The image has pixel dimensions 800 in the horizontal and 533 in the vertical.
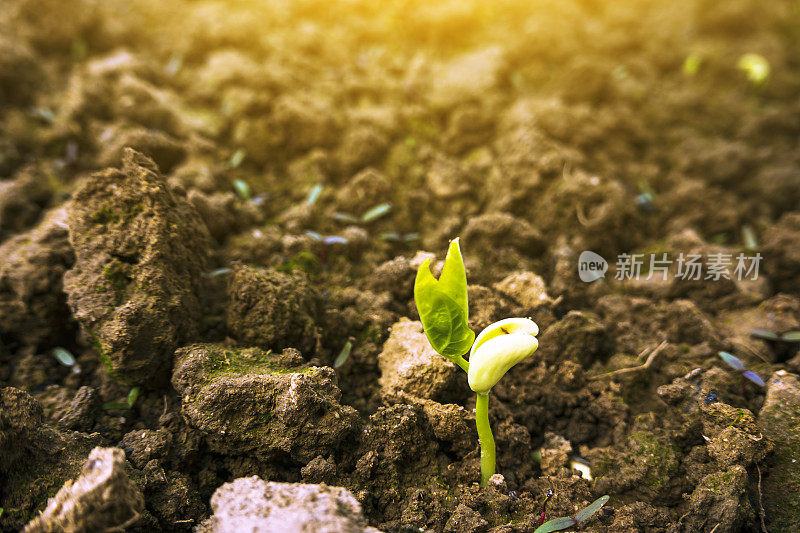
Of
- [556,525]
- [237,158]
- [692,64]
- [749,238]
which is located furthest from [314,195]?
[692,64]

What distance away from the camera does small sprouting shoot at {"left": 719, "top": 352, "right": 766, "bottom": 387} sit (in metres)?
1.70

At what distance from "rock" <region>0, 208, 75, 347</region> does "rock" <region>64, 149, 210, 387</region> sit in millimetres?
227

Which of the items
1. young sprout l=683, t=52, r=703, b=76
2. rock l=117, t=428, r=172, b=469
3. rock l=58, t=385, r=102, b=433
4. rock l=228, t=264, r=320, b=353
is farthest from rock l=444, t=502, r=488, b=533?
young sprout l=683, t=52, r=703, b=76

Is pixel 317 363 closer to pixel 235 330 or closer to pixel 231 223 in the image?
pixel 235 330

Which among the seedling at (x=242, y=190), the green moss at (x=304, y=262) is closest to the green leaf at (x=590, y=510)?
the green moss at (x=304, y=262)

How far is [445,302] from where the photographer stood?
1351 millimetres

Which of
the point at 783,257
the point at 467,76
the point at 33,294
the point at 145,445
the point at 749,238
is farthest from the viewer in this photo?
the point at 467,76

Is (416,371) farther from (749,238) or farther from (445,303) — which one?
(749,238)

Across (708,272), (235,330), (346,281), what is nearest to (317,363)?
(235,330)

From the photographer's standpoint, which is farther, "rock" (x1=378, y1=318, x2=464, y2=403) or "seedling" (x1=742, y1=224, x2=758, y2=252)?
"seedling" (x1=742, y1=224, x2=758, y2=252)

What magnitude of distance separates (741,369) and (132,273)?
213 cm

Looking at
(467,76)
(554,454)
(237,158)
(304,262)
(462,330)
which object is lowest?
(554,454)

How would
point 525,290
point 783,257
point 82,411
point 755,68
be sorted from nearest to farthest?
point 82,411
point 525,290
point 783,257
point 755,68

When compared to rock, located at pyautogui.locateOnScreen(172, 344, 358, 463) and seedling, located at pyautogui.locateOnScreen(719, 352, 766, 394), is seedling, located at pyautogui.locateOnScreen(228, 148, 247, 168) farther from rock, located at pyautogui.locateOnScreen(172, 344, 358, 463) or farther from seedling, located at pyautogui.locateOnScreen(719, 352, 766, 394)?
seedling, located at pyautogui.locateOnScreen(719, 352, 766, 394)
